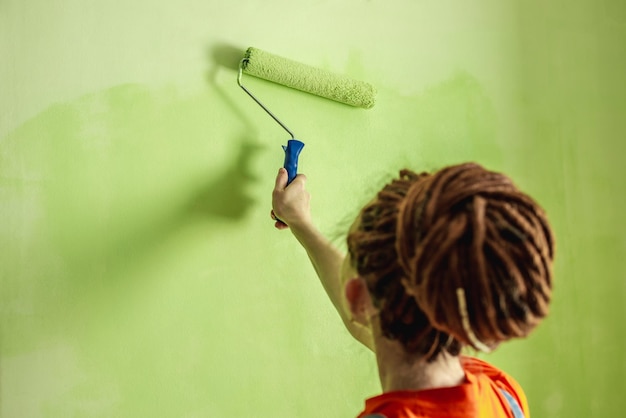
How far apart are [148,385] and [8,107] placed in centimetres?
51

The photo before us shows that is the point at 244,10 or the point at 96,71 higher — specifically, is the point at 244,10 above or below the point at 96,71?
above

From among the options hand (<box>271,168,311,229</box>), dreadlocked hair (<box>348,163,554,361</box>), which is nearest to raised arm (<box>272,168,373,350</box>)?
hand (<box>271,168,311,229</box>)

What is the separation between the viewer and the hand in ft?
3.28

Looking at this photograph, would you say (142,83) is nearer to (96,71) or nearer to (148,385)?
(96,71)

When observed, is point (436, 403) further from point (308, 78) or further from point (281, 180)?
point (308, 78)

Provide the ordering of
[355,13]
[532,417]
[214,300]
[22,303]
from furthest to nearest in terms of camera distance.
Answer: [532,417]
[355,13]
[214,300]
[22,303]

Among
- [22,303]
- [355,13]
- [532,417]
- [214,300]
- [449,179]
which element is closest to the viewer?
[449,179]

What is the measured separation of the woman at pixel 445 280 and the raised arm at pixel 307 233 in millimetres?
187

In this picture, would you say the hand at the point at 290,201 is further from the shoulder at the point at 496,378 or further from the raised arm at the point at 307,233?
the shoulder at the point at 496,378

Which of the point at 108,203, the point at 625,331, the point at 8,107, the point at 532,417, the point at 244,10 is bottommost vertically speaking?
the point at 532,417

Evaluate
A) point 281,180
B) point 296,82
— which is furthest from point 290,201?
point 296,82

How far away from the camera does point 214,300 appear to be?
1.02 meters

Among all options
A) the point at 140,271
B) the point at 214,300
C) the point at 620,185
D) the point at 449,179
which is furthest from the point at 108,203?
the point at 620,185

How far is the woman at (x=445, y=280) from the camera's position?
0.59 metres
